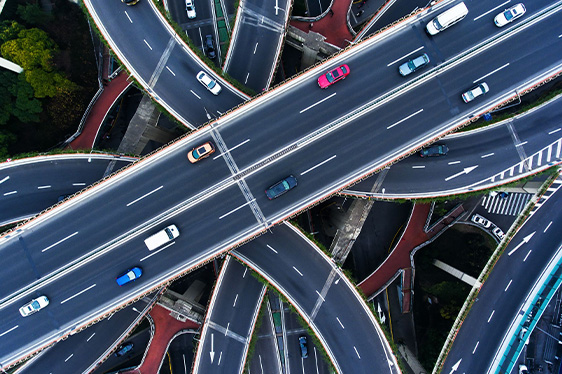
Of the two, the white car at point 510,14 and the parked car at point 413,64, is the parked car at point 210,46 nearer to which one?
the parked car at point 413,64

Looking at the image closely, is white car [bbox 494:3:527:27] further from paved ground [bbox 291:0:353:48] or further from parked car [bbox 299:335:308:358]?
parked car [bbox 299:335:308:358]

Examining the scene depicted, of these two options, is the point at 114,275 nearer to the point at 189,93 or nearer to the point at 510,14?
the point at 189,93

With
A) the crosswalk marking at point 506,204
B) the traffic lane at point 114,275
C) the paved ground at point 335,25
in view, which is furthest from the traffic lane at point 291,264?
the crosswalk marking at point 506,204

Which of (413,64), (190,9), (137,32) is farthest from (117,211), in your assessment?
(413,64)

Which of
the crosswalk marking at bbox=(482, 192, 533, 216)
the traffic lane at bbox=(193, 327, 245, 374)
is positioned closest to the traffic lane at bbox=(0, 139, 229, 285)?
the traffic lane at bbox=(193, 327, 245, 374)

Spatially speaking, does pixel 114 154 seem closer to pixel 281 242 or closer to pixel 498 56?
pixel 281 242

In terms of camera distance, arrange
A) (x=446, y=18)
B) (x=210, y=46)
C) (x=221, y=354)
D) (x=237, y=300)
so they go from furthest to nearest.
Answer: (x=210, y=46)
(x=237, y=300)
(x=221, y=354)
(x=446, y=18)
